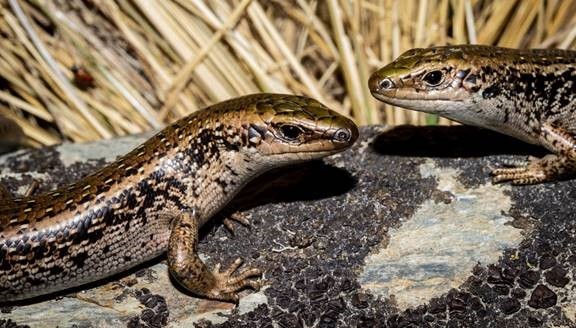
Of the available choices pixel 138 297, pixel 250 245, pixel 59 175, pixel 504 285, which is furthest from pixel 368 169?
pixel 59 175

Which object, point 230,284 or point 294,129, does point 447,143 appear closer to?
point 294,129

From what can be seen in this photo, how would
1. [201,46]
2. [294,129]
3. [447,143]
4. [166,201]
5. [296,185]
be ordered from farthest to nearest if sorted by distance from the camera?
[201,46], [447,143], [296,185], [166,201], [294,129]

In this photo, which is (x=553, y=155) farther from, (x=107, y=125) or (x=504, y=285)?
(x=107, y=125)

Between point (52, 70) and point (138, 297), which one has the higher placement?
point (52, 70)

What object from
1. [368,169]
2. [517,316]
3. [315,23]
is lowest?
[517,316]

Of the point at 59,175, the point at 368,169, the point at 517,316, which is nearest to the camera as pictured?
the point at 517,316

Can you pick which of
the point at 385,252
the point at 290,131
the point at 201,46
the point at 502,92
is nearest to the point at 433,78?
the point at 502,92

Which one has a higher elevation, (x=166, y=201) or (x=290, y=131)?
(x=290, y=131)
